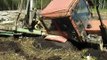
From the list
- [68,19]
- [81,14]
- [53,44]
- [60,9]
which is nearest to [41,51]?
[53,44]

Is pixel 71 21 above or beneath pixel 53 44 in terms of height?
above

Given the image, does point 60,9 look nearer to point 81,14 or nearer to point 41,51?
point 81,14

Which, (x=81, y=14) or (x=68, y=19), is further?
(x=81, y=14)

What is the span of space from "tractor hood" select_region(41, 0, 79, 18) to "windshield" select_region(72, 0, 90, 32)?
0.18 metres

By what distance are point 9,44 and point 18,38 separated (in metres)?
0.98

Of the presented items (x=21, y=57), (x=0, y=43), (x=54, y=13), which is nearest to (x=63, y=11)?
(x=54, y=13)

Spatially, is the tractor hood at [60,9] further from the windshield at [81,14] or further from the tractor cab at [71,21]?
the windshield at [81,14]

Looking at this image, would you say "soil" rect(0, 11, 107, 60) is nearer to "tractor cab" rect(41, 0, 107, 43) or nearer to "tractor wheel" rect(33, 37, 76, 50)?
"tractor wheel" rect(33, 37, 76, 50)

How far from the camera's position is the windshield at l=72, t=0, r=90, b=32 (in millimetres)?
8773

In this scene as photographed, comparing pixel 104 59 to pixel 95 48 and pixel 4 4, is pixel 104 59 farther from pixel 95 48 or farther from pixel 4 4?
pixel 4 4

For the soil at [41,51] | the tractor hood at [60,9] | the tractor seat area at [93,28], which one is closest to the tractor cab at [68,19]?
the tractor hood at [60,9]

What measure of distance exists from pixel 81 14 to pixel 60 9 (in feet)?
2.19

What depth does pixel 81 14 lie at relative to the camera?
9094 mm

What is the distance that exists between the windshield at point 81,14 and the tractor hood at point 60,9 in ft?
0.58
